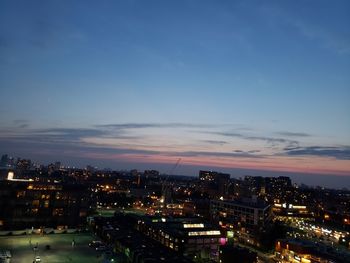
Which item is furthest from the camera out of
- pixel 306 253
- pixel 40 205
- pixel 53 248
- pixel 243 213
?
pixel 243 213

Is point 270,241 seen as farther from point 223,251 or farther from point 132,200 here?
point 132,200

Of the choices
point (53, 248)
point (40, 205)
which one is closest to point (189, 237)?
point (53, 248)

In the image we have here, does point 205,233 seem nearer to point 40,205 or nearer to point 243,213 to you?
point 243,213

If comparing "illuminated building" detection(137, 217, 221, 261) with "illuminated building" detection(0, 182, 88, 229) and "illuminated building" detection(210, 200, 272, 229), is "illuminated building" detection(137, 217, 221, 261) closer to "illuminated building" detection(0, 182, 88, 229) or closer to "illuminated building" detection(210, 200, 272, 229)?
"illuminated building" detection(0, 182, 88, 229)

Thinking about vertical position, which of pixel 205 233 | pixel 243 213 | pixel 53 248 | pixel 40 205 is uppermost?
pixel 40 205

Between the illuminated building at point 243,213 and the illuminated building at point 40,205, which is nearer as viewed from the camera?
the illuminated building at point 40,205

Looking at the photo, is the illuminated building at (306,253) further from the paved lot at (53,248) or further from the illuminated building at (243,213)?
the paved lot at (53,248)

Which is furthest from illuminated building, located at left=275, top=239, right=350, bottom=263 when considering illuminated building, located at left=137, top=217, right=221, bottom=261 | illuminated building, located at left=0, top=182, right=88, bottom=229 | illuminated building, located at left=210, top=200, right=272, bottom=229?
illuminated building, located at left=0, top=182, right=88, bottom=229

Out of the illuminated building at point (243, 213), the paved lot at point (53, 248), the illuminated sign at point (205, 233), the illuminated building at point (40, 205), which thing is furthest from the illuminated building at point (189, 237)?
the illuminated building at point (243, 213)

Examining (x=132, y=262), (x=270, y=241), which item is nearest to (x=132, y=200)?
(x=270, y=241)
